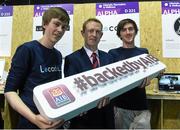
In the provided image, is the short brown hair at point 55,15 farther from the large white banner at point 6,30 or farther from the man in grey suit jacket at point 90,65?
the large white banner at point 6,30

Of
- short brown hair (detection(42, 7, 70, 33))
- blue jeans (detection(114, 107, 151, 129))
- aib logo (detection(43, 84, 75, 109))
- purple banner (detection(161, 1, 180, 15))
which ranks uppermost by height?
purple banner (detection(161, 1, 180, 15))

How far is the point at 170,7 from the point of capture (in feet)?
10.5

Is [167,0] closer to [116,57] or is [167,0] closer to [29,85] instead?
[116,57]

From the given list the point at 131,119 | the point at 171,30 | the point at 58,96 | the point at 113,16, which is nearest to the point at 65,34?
the point at 113,16

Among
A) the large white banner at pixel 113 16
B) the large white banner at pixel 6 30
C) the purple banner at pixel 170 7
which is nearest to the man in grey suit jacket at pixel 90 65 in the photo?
the large white banner at pixel 113 16

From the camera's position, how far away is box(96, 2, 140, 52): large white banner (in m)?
3.24

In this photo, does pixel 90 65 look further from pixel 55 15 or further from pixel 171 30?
pixel 171 30

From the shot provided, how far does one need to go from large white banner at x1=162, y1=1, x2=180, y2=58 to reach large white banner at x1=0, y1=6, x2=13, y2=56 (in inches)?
77.2

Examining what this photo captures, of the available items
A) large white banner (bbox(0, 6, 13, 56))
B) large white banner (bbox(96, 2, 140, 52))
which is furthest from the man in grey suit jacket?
large white banner (bbox(0, 6, 13, 56))

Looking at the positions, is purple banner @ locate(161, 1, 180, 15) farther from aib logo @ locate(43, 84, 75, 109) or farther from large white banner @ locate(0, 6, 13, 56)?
aib logo @ locate(43, 84, 75, 109)

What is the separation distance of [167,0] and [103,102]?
218cm

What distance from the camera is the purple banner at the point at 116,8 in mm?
3265

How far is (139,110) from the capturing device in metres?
2.25

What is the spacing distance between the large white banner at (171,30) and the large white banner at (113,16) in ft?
1.04
